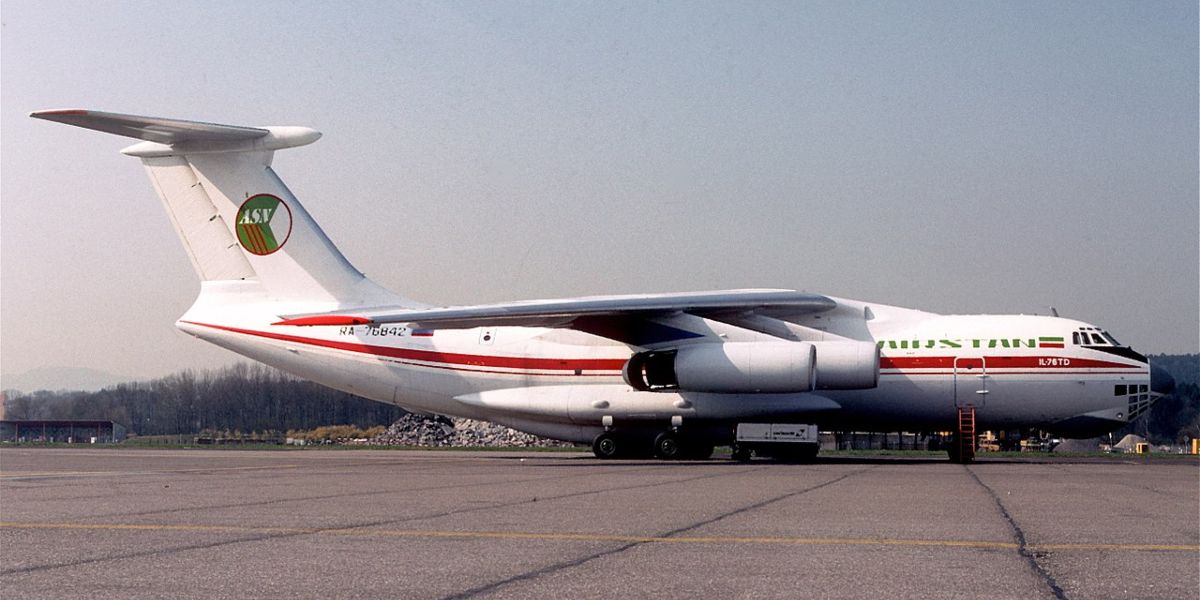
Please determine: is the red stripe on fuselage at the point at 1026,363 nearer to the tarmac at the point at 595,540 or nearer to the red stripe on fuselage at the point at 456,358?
the red stripe on fuselage at the point at 456,358

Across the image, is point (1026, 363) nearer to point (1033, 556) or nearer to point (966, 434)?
point (966, 434)

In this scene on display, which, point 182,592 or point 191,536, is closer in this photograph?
point 182,592

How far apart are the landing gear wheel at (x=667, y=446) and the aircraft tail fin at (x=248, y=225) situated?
5917mm

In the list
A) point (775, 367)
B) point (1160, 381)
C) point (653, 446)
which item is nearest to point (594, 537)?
point (775, 367)

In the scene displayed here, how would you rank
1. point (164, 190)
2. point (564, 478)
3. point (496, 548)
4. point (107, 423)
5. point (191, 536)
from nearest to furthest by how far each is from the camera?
point (496, 548), point (191, 536), point (564, 478), point (164, 190), point (107, 423)

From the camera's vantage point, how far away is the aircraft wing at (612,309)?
20.0m

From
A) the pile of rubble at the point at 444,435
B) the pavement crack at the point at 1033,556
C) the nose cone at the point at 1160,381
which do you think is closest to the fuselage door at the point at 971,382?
the nose cone at the point at 1160,381

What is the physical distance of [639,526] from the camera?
7.76 m

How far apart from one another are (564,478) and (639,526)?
6.48m

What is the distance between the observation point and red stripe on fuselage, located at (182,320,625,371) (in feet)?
72.3

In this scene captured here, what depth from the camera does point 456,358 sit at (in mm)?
22906

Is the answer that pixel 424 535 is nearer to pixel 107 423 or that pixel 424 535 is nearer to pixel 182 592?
pixel 182 592

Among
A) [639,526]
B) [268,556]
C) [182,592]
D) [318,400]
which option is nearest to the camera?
[182,592]

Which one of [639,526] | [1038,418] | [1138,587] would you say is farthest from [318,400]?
[1138,587]
